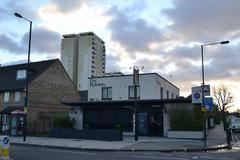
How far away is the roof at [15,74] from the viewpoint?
46.8 meters

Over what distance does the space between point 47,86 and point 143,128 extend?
17.4m

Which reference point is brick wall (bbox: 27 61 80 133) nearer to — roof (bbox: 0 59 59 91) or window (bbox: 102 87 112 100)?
roof (bbox: 0 59 59 91)

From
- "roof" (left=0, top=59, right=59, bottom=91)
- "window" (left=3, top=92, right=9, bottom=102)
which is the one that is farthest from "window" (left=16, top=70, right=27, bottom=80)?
"window" (left=3, top=92, right=9, bottom=102)

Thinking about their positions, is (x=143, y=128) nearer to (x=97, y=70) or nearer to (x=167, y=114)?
(x=167, y=114)

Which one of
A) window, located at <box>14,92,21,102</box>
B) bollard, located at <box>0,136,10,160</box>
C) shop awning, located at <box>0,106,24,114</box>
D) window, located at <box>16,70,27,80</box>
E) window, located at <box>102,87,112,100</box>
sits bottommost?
bollard, located at <box>0,136,10,160</box>

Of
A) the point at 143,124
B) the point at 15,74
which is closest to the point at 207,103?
the point at 143,124

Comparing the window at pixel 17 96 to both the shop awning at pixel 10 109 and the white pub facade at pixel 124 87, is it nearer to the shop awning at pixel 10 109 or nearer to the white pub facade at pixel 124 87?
the shop awning at pixel 10 109

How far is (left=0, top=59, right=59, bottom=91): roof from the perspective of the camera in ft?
153

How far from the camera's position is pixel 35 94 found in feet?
153

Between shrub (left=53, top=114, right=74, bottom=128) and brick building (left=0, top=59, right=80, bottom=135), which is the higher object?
brick building (left=0, top=59, right=80, bottom=135)

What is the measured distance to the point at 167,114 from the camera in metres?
36.0

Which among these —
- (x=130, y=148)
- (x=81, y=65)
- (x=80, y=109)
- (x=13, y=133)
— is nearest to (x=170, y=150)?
(x=130, y=148)

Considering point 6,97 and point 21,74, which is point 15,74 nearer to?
point 21,74

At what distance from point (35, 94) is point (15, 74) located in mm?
5337
